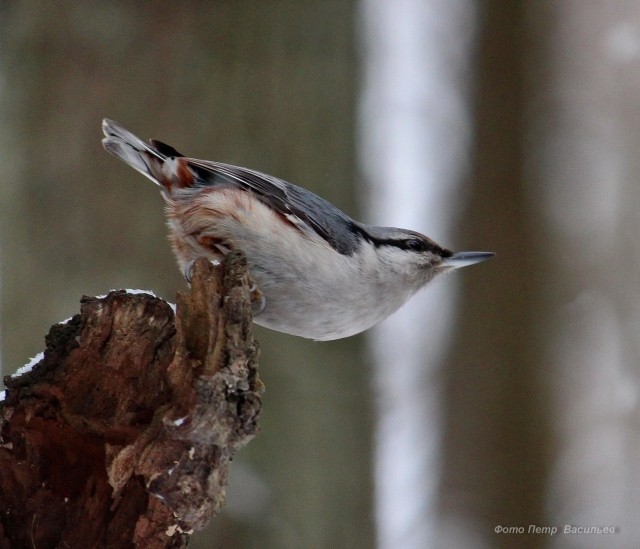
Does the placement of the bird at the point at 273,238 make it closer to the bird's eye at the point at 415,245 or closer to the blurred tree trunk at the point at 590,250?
the bird's eye at the point at 415,245

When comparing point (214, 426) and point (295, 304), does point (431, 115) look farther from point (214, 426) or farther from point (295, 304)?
point (214, 426)

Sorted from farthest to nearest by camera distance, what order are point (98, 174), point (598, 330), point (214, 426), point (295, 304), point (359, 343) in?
point (598, 330) < point (359, 343) < point (98, 174) < point (295, 304) < point (214, 426)

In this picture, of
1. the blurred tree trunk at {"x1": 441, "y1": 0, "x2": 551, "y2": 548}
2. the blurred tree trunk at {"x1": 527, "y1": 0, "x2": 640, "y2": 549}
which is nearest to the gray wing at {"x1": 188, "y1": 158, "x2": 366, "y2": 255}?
the blurred tree trunk at {"x1": 441, "y1": 0, "x2": 551, "y2": 548}

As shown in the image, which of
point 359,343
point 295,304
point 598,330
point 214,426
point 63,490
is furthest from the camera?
point 598,330

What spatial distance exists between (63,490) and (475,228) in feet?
5.51

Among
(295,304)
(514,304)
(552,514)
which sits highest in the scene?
(514,304)

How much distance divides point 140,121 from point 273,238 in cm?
70

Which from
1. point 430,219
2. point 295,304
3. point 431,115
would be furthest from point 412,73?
point 295,304

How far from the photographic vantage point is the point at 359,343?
254 cm

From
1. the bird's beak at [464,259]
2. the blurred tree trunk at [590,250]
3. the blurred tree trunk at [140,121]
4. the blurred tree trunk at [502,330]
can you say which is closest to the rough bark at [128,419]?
the blurred tree trunk at [140,121]

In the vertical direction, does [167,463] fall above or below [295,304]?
below

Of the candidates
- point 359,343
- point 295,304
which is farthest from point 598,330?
point 295,304

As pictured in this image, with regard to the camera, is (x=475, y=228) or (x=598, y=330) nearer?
(x=475, y=228)

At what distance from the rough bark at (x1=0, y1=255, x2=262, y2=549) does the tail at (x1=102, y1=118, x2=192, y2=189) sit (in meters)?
0.56
